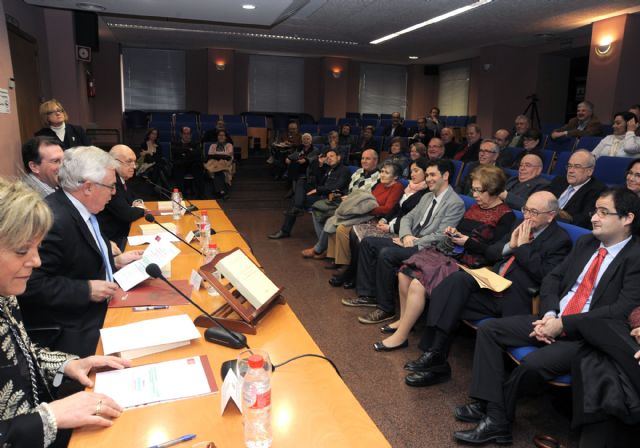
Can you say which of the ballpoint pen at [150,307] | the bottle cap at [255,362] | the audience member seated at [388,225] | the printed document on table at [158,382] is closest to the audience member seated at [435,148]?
the audience member seated at [388,225]

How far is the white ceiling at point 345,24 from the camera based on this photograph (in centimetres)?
696

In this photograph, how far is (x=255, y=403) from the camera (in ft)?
3.53

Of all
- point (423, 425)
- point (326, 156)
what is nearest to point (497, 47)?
point (326, 156)

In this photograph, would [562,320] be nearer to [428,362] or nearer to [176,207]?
[428,362]

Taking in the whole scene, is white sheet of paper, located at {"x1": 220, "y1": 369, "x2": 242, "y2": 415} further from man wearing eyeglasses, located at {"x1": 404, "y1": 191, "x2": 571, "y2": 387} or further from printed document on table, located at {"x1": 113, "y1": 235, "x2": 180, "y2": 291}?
man wearing eyeglasses, located at {"x1": 404, "y1": 191, "x2": 571, "y2": 387}

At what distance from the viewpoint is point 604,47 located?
7.89 meters

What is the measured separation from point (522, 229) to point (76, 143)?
4245mm

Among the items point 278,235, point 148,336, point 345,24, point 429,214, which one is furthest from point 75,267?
point 345,24

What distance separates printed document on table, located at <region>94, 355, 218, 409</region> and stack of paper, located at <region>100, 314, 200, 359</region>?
9 centimetres

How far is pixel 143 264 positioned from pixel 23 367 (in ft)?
2.72

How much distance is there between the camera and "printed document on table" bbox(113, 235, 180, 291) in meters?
2.06

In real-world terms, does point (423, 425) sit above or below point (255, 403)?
below

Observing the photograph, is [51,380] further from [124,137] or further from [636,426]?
[124,137]

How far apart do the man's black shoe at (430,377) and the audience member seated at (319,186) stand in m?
2.77
